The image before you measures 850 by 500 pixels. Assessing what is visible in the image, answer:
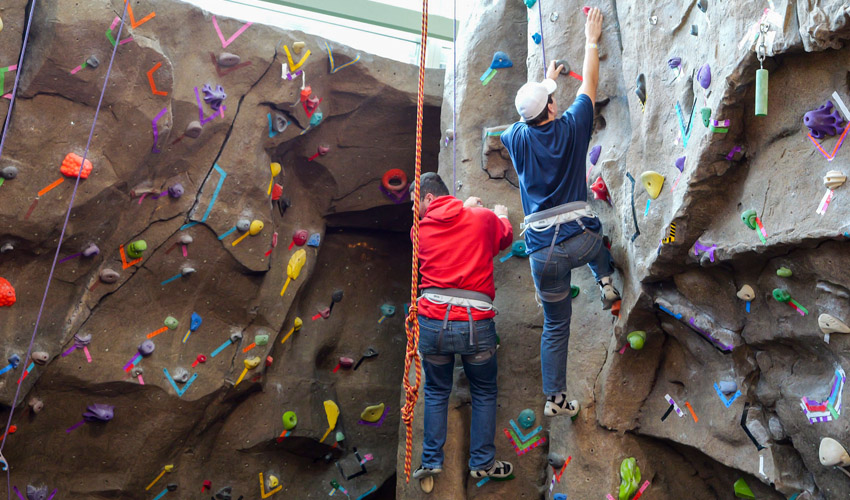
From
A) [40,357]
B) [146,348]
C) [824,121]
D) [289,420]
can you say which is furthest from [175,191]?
[824,121]

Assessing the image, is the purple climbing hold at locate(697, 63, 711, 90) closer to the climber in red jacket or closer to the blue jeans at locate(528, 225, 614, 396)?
the blue jeans at locate(528, 225, 614, 396)

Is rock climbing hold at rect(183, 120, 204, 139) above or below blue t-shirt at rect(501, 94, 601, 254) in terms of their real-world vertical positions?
below

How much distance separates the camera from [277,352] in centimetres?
480

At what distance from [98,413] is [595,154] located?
9.78 feet

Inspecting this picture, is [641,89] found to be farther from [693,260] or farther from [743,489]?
[743,489]

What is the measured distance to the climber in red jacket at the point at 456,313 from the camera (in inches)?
136

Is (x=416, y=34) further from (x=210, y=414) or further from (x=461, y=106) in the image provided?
(x=210, y=414)

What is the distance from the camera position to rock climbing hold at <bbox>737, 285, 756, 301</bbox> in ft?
9.66

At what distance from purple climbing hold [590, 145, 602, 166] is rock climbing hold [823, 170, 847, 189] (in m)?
1.37

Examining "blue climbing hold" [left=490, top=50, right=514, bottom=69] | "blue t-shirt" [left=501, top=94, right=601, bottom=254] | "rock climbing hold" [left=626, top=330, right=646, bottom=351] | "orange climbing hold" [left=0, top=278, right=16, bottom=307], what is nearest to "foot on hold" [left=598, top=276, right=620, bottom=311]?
"rock climbing hold" [left=626, top=330, right=646, bottom=351]

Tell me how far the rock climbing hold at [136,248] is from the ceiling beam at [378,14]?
5.80 ft

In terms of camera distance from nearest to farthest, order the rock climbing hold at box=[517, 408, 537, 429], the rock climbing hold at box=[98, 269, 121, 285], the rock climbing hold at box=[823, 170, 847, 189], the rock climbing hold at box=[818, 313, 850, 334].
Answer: the rock climbing hold at box=[823, 170, 847, 189], the rock climbing hold at box=[818, 313, 850, 334], the rock climbing hold at box=[517, 408, 537, 429], the rock climbing hold at box=[98, 269, 121, 285]

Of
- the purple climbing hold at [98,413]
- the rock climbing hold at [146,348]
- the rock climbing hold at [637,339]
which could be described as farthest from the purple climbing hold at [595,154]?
the purple climbing hold at [98,413]

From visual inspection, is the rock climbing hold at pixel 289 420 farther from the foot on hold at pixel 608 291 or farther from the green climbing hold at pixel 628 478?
the foot on hold at pixel 608 291
